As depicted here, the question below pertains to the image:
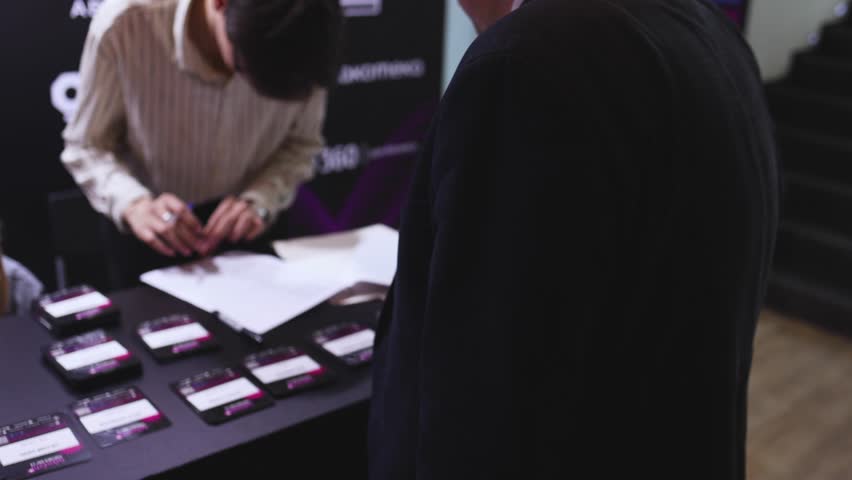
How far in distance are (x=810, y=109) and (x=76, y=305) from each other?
4053 millimetres

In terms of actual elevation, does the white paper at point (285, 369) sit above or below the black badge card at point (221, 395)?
below

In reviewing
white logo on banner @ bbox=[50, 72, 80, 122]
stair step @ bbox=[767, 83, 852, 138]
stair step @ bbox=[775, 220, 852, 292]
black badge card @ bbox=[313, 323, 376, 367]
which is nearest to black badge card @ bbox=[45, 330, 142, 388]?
black badge card @ bbox=[313, 323, 376, 367]

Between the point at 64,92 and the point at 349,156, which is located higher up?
the point at 64,92

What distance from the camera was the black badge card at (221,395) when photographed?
108 centimetres

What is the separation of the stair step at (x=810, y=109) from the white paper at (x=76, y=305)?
13.0 ft

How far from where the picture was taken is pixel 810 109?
429cm

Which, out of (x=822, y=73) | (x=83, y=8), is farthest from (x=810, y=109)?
(x=83, y=8)

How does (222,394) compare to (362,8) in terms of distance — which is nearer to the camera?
(222,394)

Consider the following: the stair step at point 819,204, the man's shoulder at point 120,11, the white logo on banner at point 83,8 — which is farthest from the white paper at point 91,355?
the stair step at point 819,204

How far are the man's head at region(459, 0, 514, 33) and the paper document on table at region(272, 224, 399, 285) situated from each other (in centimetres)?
71

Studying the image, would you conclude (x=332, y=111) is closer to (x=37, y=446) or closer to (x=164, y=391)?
(x=164, y=391)

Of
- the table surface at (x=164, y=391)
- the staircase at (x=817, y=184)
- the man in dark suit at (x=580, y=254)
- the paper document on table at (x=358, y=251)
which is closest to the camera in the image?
the man in dark suit at (x=580, y=254)

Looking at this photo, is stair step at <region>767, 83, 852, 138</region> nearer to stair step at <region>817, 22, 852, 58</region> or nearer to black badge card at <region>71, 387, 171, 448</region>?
stair step at <region>817, 22, 852, 58</region>

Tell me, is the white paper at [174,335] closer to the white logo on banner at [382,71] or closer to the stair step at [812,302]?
the white logo on banner at [382,71]
